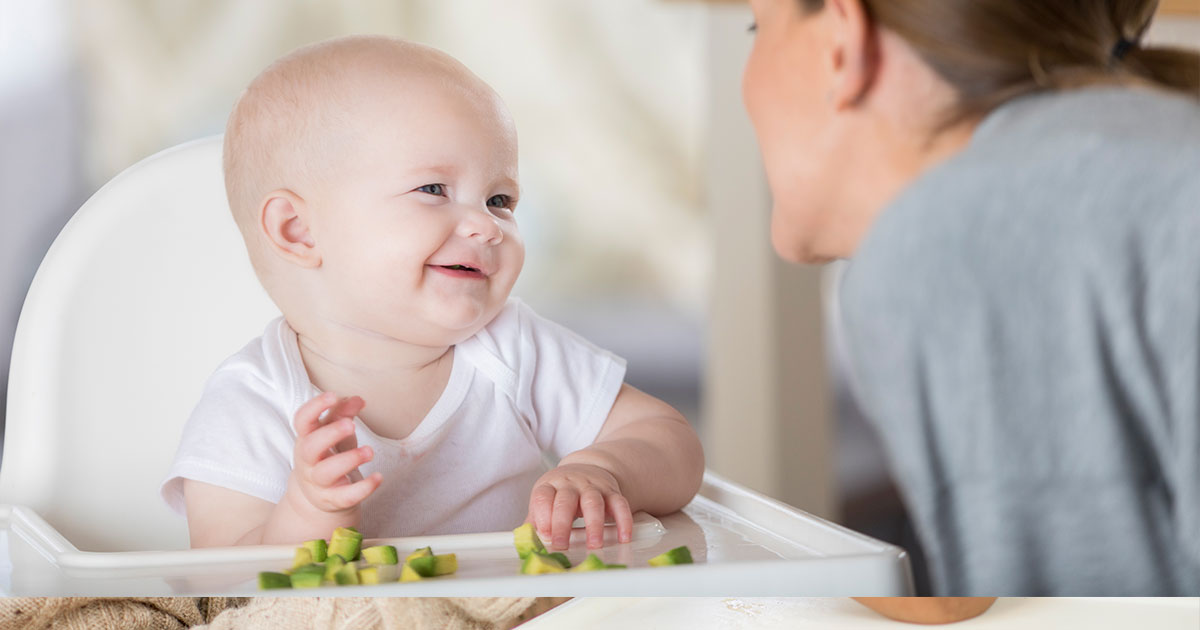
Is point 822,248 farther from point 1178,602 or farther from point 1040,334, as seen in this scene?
point 1178,602

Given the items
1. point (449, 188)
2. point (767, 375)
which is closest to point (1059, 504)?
point (767, 375)

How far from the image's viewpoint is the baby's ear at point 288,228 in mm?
593

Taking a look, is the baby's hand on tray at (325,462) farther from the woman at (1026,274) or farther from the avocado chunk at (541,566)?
the woman at (1026,274)

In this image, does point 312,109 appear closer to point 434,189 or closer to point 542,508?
point 434,189

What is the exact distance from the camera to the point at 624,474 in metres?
0.61

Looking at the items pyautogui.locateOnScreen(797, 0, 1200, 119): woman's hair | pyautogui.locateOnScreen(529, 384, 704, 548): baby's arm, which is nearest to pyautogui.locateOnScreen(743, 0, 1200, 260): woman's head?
pyautogui.locateOnScreen(797, 0, 1200, 119): woman's hair

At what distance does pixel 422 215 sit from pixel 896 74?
0.24 meters

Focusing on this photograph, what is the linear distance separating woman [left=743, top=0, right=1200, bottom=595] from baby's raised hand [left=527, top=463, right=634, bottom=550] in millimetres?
143

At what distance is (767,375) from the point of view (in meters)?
0.62

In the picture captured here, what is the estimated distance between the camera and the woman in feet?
1.63

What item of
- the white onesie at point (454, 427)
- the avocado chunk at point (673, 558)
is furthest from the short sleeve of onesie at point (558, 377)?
the avocado chunk at point (673, 558)

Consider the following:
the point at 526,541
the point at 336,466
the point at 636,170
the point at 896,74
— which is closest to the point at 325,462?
the point at 336,466

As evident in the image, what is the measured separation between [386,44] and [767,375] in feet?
0.89

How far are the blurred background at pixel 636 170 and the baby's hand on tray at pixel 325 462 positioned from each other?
130 mm
